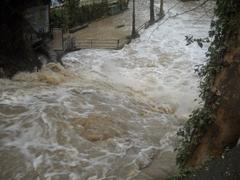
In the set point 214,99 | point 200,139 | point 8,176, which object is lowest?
point 8,176

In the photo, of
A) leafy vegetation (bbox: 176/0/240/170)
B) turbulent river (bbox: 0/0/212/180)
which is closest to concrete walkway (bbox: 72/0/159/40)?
turbulent river (bbox: 0/0/212/180)

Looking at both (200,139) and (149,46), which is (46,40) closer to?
(149,46)

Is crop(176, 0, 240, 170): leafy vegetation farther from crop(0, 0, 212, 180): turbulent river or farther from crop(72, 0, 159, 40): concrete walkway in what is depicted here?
crop(72, 0, 159, 40): concrete walkway

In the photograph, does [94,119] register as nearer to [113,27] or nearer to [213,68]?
[213,68]

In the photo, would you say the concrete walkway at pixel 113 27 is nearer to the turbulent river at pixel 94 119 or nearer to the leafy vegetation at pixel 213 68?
the turbulent river at pixel 94 119

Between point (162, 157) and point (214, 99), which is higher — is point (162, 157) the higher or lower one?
the lower one

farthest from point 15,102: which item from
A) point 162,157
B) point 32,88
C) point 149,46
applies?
point 149,46

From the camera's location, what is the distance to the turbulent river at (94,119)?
9438 mm

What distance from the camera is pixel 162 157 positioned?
394 inches

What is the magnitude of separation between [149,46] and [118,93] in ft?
33.4

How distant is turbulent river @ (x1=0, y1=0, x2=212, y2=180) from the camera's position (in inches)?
372

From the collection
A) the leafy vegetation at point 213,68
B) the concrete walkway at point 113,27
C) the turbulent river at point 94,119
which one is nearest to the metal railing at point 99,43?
the concrete walkway at point 113,27

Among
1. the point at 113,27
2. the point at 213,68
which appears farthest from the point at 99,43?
the point at 213,68

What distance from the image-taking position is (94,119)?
11820 mm
